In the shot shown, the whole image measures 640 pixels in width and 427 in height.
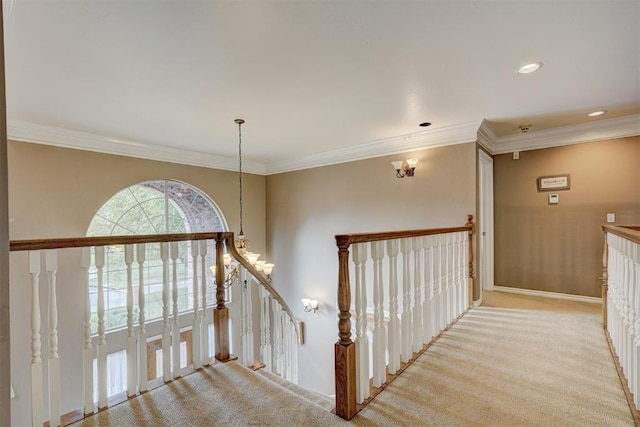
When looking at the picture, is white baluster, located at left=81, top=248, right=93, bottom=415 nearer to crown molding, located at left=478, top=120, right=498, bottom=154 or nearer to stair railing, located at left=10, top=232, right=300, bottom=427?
stair railing, located at left=10, top=232, right=300, bottom=427

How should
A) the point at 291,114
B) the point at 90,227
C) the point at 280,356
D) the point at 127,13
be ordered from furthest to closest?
the point at 90,227, the point at 280,356, the point at 291,114, the point at 127,13

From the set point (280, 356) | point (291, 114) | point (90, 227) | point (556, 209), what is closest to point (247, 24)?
point (291, 114)

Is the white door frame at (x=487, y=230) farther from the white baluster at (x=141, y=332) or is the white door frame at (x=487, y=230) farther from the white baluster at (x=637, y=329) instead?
the white baluster at (x=141, y=332)

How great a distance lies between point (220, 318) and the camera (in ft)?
7.27

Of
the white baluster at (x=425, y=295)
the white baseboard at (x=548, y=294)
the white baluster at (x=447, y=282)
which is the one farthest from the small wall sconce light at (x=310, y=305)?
the white baluster at (x=425, y=295)

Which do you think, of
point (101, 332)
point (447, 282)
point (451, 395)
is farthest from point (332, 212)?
point (101, 332)

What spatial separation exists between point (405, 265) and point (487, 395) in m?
0.85

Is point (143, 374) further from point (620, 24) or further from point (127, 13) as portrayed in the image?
point (620, 24)

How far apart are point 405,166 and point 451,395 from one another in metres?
2.78

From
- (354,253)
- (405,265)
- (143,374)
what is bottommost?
(143,374)

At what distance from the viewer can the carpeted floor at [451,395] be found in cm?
153

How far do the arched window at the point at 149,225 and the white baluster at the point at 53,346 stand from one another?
7.22ft

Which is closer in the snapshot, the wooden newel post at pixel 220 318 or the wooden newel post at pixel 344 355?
the wooden newel post at pixel 344 355

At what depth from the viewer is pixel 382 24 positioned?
171cm
